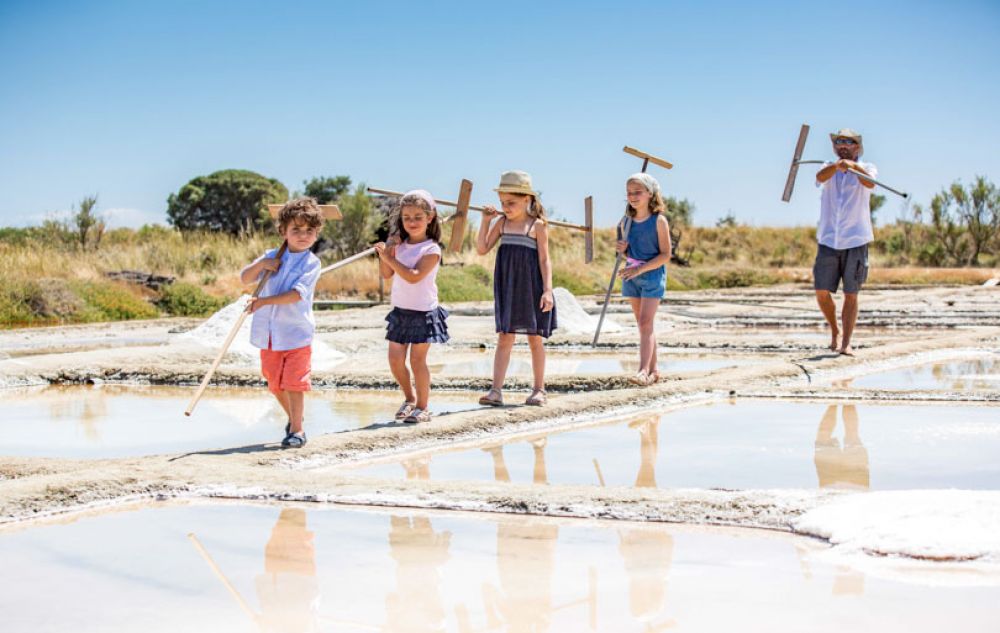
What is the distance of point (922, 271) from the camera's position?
29281 millimetres

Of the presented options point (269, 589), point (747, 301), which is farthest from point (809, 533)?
point (747, 301)

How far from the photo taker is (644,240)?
7230 millimetres

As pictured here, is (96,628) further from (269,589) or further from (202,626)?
(269,589)

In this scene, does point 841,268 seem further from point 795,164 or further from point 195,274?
point 195,274

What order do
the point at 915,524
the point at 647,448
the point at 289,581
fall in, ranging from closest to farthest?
the point at 289,581 < the point at 915,524 < the point at 647,448

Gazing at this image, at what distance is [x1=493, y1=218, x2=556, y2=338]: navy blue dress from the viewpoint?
20.4 ft

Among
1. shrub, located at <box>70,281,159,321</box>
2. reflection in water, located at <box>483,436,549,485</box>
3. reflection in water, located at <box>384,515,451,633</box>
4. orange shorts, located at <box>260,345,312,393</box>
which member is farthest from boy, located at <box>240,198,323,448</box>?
shrub, located at <box>70,281,159,321</box>

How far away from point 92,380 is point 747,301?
1281cm

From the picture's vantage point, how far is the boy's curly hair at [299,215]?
16.9ft

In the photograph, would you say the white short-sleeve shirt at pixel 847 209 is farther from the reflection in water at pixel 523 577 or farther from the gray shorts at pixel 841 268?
the reflection in water at pixel 523 577

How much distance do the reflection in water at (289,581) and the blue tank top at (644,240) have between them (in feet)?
13.2

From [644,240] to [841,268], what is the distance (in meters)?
2.19

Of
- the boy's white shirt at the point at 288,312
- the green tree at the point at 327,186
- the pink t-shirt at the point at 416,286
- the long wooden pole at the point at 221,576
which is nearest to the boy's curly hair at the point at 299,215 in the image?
the boy's white shirt at the point at 288,312

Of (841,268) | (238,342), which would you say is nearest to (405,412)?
(238,342)
